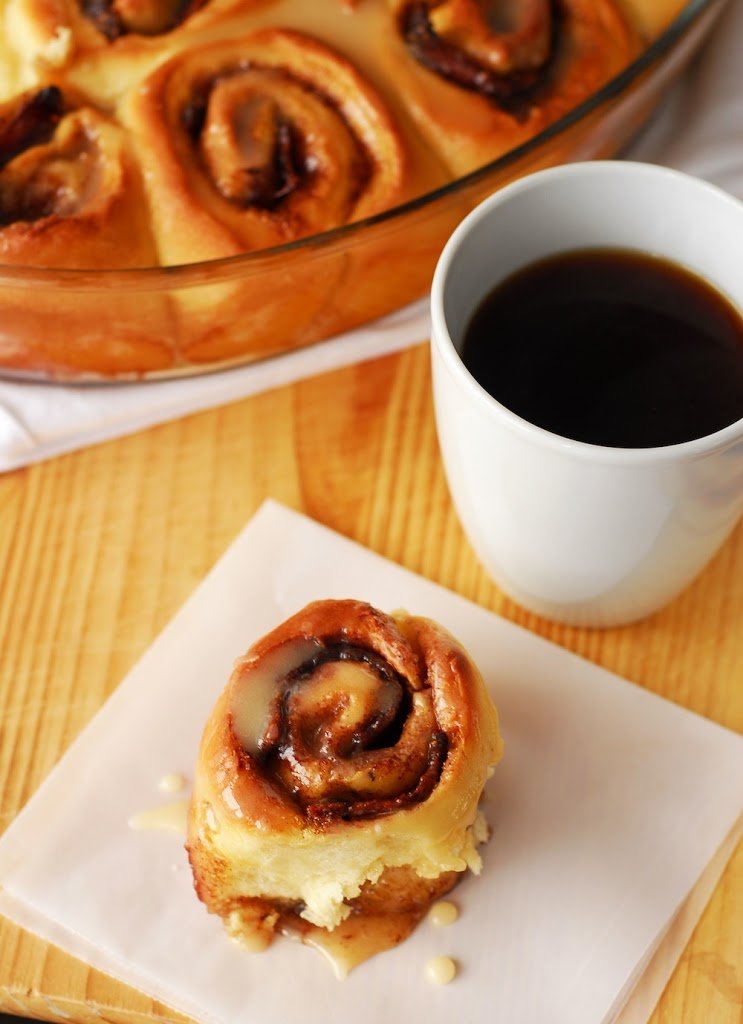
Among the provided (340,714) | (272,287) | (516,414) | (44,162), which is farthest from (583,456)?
(44,162)

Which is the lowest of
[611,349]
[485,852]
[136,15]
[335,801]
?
[485,852]

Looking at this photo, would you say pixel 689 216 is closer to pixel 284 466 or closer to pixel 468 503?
pixel 468 503

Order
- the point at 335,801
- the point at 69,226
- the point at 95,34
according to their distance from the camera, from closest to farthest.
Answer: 1. the point at 335,801
2. the point at 69,226
3. the point at 95,34

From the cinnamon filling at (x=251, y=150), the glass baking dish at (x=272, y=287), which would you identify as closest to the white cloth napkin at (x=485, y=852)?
the glass baking dish at (x=272, y=287)

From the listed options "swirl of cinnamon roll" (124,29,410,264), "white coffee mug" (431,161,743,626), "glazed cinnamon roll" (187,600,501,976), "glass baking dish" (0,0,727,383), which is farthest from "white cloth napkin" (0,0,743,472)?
"glazed cinnamon roll" (187,600,501,976)

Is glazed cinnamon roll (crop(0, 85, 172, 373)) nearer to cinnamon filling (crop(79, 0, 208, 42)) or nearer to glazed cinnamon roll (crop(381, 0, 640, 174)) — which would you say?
cinnamon filling (crop(79, 0, 208, 42))

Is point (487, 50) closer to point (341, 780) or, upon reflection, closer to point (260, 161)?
point (260, 161)
